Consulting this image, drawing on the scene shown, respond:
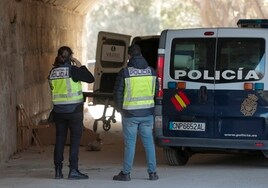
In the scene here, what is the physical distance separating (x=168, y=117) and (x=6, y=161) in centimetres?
314

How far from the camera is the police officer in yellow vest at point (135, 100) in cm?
948

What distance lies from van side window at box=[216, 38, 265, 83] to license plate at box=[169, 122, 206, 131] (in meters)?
0.70

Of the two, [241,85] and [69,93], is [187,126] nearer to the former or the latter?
[241,85]

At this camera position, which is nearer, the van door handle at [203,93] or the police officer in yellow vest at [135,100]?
the police officer in yellow vest at [135,100]

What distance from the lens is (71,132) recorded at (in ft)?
32.2

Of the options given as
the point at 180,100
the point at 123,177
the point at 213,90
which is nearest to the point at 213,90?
the point at 213,90

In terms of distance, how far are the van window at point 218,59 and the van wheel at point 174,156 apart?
120 cm

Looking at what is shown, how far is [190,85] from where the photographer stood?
10.5 m

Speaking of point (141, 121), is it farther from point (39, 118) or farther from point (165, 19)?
point (165, 19)

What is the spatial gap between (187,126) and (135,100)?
1387mm

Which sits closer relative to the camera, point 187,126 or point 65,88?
point 65,88

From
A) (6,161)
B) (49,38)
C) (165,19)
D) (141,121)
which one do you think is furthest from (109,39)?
(165,19)

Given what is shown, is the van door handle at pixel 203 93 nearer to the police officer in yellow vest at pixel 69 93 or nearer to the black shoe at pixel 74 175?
the police officer in yellow vest at pixel 69 93

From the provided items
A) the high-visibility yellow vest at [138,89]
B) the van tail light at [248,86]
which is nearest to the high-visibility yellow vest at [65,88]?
the high-visibility yellow vest at [138,89]
